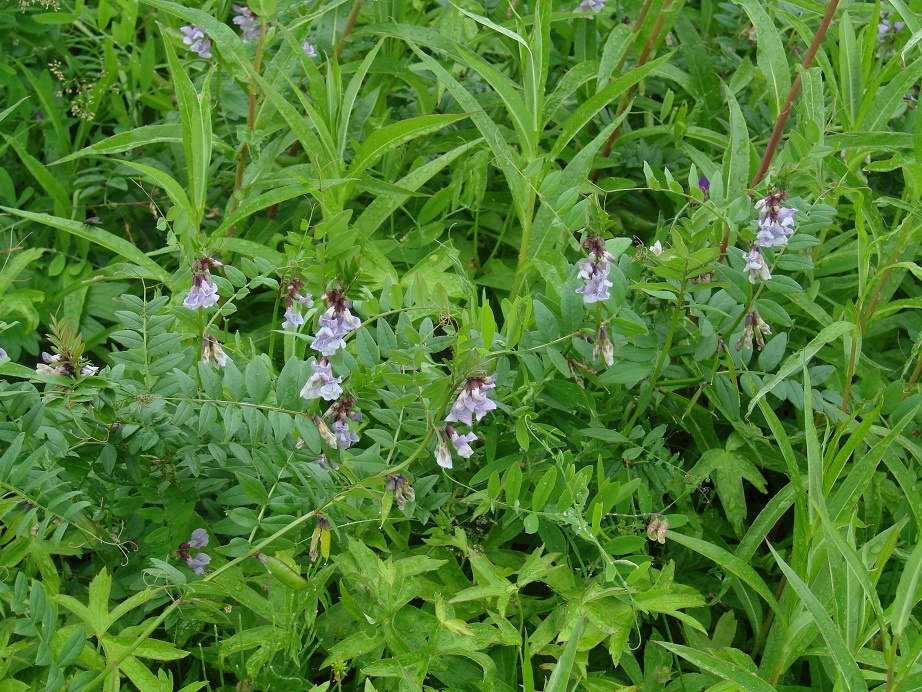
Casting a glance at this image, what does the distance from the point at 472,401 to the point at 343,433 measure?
280mm

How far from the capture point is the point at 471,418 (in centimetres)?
135

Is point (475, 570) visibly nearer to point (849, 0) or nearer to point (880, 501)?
point (880, 501)

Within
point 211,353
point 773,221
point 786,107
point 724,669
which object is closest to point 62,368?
point 211,353

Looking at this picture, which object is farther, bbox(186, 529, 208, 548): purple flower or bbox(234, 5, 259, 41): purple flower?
bbox(234, 5, 259, 41): purple flower

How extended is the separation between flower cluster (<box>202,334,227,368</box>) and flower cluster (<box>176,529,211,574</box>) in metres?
0.30

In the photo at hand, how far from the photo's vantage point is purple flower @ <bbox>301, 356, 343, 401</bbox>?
1.43 metres

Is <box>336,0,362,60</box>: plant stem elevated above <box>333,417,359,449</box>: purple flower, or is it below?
above

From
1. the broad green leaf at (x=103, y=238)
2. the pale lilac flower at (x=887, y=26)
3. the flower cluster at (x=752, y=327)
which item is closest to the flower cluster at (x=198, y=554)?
the broad green leaf at (x=103, y=238)

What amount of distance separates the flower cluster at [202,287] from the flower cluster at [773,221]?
35.2 inches

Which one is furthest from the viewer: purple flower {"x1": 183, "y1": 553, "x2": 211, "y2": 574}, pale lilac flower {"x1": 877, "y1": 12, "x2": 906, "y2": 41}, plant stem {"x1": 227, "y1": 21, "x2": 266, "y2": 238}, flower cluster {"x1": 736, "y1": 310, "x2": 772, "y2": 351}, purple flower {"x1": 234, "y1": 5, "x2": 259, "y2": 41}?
pale lilac flower {"x1": 877, "y1": 12, "x2": 906, "y2": 41}

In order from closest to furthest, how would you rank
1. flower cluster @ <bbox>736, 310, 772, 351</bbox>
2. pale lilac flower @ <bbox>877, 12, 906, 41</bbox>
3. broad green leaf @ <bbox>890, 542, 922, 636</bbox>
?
broad green leaf @ <bbox>890, 542, 922, 636</bbox> → flower cluster @ <bbox>736, 310, 772, 351</bbox> → pale lilac flower @ <bbox>877, 12, 906, 41</bbox>

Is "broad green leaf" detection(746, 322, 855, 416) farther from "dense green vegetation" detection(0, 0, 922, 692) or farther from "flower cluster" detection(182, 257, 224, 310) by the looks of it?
"flower cluster" detection(182, 257, 224, 310)

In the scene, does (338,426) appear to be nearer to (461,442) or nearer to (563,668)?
(461,442)

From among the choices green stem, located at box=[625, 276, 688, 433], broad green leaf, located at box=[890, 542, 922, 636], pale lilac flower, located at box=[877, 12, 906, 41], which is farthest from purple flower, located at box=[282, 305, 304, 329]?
pale lilac flower, located at box=[877, 12, 906, 41]
